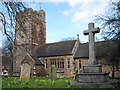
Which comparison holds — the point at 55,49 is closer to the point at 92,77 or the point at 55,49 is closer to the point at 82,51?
the point at 82,51

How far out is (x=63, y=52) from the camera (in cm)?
3616

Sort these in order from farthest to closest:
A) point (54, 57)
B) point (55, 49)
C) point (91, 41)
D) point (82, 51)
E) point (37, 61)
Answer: point (55, 49)
point (37, 61)
point (54, 57)
point (82, 51)
point (91, 41)

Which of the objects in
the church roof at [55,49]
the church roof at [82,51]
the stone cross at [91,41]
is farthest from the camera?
the church roof at [55,49]

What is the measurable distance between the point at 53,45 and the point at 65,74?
8.14 metres

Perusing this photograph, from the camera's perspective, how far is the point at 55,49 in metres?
38.3

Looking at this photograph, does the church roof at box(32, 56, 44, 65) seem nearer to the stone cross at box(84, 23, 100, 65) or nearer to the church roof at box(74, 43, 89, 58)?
the church roof at box(74, 43, 89, 58)

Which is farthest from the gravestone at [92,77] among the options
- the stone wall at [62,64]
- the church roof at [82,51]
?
the stone wall at [62,64]

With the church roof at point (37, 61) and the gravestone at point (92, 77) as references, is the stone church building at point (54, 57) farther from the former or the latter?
the gravestone at point (92, 77)

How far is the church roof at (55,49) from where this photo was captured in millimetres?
36166

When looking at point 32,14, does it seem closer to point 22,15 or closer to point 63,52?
point 22,15

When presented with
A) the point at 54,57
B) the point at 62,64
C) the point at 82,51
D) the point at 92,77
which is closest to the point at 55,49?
the point at 54,57

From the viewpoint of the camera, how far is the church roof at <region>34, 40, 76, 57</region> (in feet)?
119

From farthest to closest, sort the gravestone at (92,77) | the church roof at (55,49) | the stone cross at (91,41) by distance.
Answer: the church roof at (55,49), the stone cross at (91,41), the gravestone at (92,77)

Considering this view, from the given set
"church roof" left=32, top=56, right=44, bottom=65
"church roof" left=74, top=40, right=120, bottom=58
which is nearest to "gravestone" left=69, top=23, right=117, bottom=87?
"church roof" left=74, top=40, right=120, bottom=58
